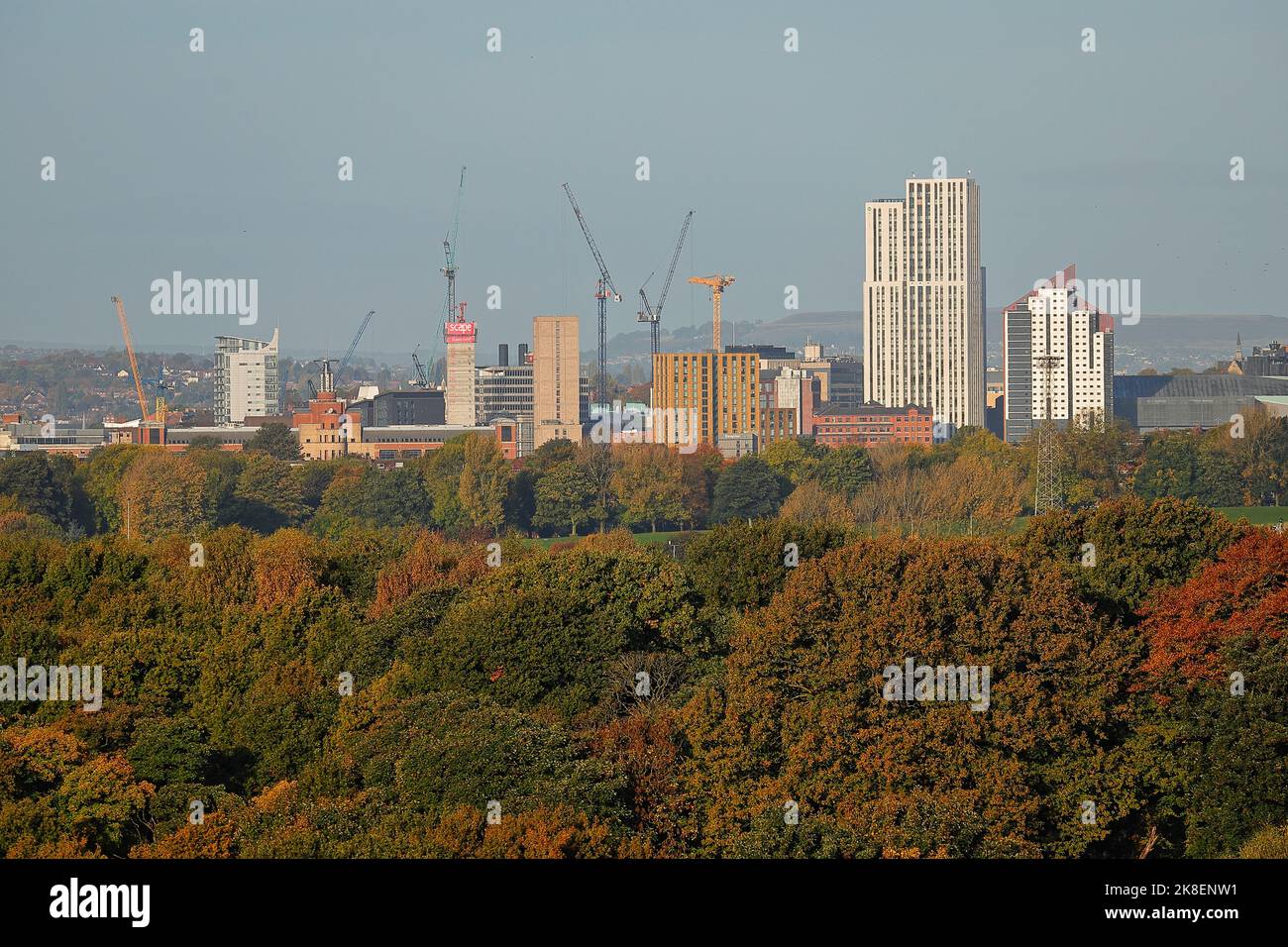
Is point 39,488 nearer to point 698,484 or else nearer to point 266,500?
point 266,500

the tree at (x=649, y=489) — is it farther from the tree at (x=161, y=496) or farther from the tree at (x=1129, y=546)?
the tree at (x=1129, y=546)

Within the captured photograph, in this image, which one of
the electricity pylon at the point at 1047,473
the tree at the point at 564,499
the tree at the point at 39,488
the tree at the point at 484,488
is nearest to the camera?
the electricity pylon at the point at 1047,473

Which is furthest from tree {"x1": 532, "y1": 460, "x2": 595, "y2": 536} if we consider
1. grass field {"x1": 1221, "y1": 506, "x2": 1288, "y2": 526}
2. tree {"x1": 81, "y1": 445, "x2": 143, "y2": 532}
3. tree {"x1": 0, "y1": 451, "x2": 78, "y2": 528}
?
grass field {"x1": 1221, "y1": 506, "x2": 1288, "y2": 526}

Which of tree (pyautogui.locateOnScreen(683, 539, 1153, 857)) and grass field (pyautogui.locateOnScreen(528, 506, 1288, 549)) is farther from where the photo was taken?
grass field (pyautogui.locateOnScreen(528, 506, 1288, 549))

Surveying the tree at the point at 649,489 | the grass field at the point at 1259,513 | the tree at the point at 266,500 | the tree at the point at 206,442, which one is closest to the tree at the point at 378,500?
the tree at the point at 266,500

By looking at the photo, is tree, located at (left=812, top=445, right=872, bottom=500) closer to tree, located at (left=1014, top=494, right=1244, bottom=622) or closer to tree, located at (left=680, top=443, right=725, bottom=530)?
tree, located at (left=680, top=443, right=725, bottom=530)
